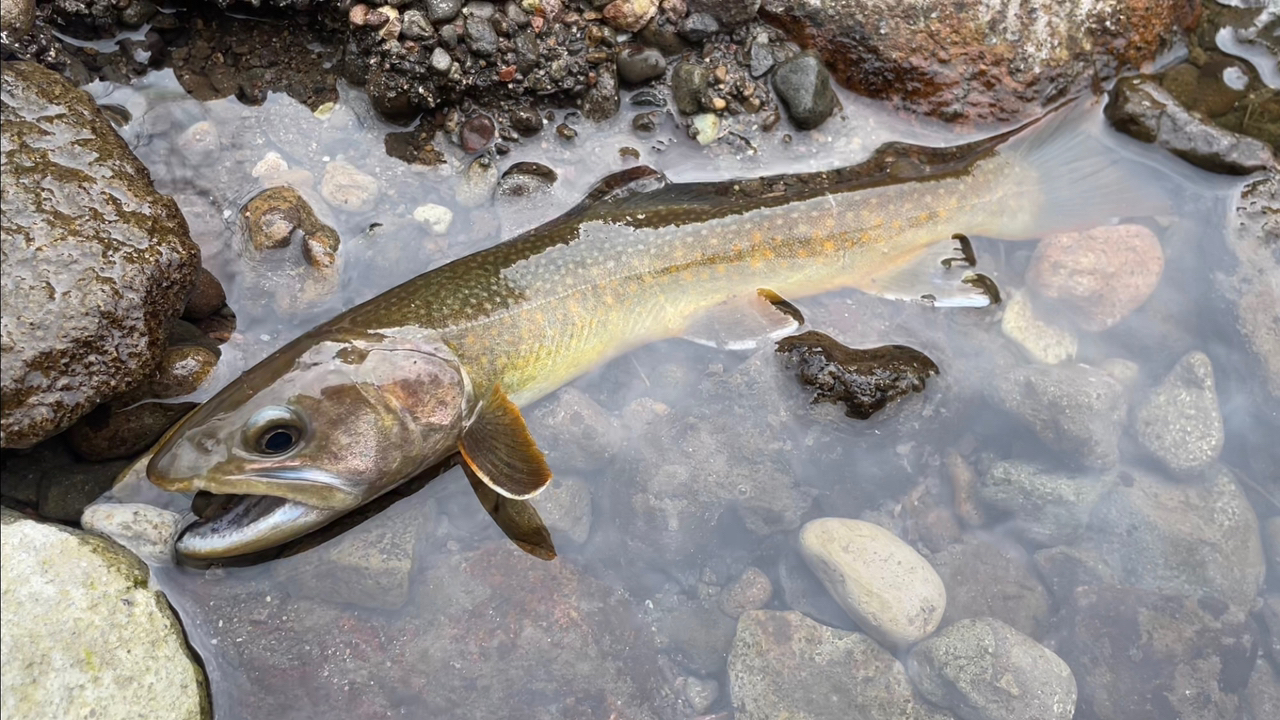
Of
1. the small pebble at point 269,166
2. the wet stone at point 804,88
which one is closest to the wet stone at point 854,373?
the wet stone at point 804,88

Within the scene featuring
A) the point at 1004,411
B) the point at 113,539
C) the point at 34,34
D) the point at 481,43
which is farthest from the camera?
the point at 1004,411

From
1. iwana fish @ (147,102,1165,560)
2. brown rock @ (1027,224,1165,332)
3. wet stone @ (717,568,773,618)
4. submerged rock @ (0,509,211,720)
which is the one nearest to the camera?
submerged rock @ (0,509,211,720)

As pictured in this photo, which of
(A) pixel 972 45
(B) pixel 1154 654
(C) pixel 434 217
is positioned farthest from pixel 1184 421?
(C) pixel 434 217

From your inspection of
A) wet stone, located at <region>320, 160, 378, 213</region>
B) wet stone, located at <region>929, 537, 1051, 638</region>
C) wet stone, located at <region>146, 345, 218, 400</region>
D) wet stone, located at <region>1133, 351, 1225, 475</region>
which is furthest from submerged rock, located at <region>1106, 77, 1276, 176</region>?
wet stone, located at <region>146, 345, 218, 400</region>

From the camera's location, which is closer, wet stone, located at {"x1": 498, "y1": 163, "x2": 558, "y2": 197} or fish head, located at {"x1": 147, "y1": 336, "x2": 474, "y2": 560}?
fish head, located at {"x1": 147, "y1": 336, "x2": 474, "y2": 560}

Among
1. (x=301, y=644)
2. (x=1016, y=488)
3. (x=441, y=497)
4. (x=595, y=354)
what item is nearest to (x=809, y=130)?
(x=595, y=354)

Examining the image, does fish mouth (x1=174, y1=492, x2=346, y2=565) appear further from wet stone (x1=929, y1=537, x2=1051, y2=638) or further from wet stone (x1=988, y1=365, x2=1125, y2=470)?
wet stone (x1=988, y1=365, x2=1125, y2=470)

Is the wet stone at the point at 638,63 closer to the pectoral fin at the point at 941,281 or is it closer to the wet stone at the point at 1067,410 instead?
the pectoral fin at the point at 941,281

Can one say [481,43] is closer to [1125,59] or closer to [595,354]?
[595,354]
